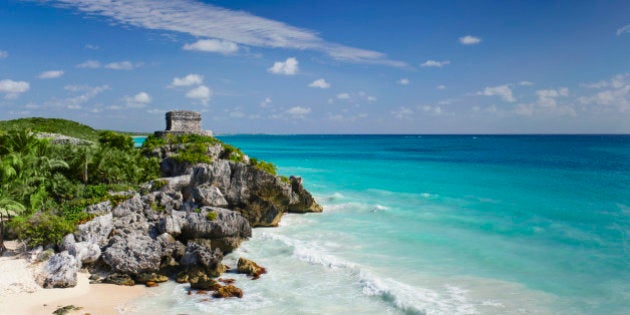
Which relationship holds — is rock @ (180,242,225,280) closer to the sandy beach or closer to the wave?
the sandy beach

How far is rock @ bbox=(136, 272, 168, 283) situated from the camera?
13227mm

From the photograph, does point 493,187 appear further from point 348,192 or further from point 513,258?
point 513,258

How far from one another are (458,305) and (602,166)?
152 ft

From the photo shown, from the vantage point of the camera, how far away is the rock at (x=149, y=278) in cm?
1323

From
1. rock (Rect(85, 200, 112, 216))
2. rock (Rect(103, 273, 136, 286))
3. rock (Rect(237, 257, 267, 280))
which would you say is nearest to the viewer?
rock (Rect(103, 273, 136, 286))

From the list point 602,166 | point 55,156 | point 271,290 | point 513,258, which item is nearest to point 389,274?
point 271,290

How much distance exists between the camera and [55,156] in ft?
68.8

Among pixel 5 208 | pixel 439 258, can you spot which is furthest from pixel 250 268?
pixel 5 208

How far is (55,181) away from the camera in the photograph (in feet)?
61.4

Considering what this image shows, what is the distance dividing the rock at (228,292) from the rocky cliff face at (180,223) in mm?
648

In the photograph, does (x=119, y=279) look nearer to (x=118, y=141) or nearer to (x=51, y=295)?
(x=51, y=295)

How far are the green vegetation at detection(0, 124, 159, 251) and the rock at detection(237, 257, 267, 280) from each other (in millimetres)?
5725

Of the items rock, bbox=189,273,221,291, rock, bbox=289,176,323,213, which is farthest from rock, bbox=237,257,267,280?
rock, bbox=289,176,323,213

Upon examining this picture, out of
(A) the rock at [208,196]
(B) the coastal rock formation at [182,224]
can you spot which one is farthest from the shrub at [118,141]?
(A) the rock at [208,196]
